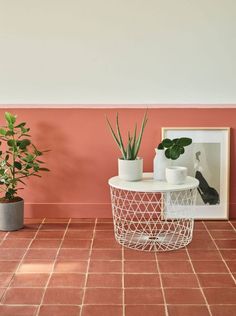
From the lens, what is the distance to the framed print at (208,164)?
140 inches

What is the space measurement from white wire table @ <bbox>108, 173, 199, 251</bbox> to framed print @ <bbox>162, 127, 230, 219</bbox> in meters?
0.13

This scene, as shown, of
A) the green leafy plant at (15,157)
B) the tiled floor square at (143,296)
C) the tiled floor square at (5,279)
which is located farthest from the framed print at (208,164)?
the tiled floor square at (5,279)

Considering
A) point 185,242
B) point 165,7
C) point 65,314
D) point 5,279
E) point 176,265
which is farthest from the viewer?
point 165,7

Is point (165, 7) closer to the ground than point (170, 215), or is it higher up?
higher up

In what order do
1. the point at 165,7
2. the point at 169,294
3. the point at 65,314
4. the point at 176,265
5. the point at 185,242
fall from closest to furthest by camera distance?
the point at 65,314
the point at 169,294
the point at 176,265
the point at 185,242
the point at 165,7

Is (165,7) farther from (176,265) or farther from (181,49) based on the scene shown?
(176,265)

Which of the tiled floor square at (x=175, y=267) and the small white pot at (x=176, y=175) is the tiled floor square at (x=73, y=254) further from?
the small white pot at (x=176, y=175)

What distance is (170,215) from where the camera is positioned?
355 cm

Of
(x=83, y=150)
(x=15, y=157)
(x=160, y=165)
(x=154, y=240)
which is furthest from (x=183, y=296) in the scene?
(x=15, y=157)

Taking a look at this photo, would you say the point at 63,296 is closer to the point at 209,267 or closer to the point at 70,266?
the point at 70,266

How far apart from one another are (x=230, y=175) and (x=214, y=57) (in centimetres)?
92

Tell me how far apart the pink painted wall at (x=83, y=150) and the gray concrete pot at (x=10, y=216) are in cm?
29

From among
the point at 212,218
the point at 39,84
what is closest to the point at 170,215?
the point at 212,218

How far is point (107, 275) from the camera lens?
103 inches
